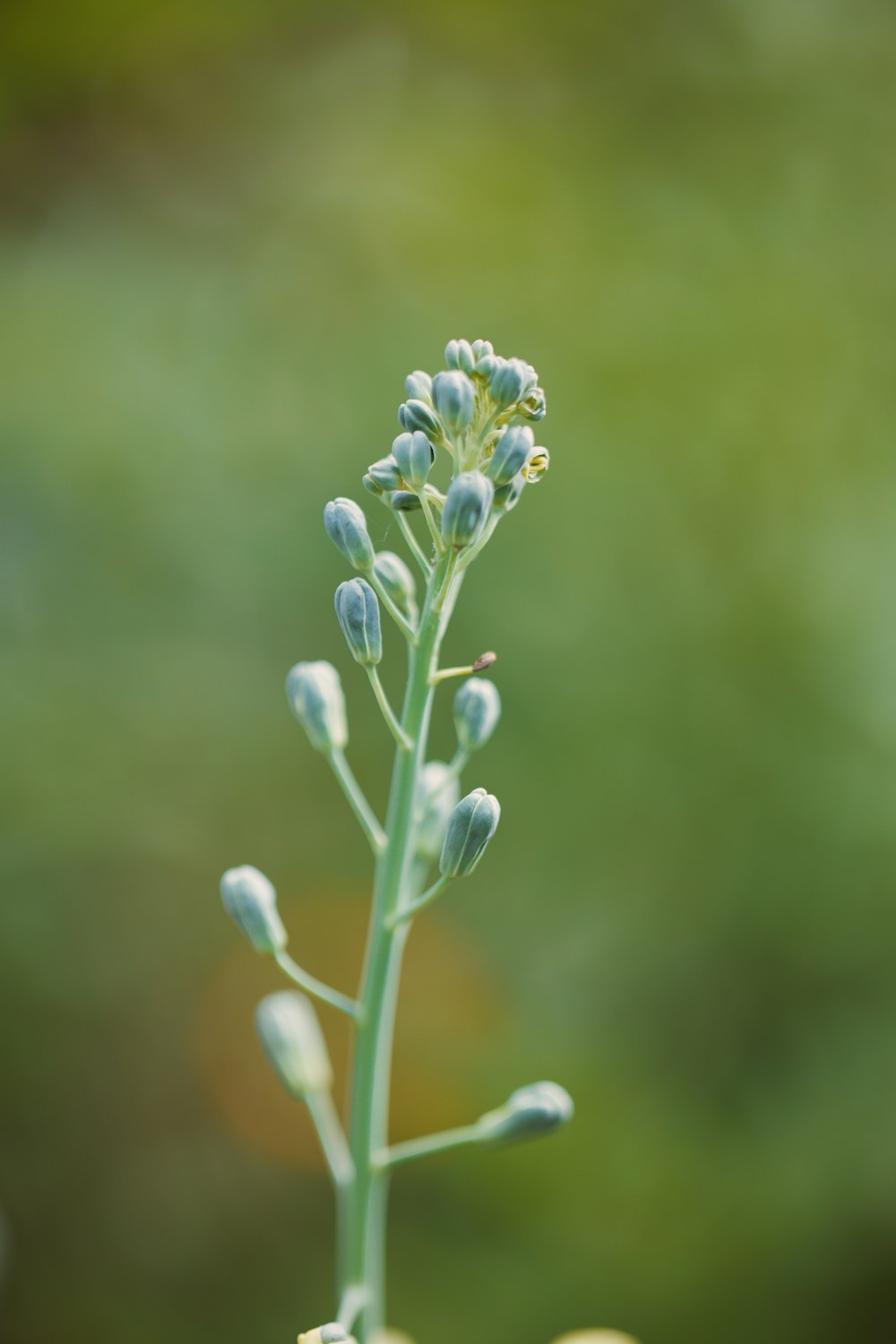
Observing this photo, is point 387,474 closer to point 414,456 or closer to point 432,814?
point 414,456

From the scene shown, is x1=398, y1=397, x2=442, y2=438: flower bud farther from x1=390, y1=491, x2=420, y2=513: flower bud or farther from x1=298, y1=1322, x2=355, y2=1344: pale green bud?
x1=298, y1=1322, x2=355, y2=1344: pale green bud

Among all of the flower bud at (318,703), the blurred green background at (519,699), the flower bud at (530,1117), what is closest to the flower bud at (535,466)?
the flower bud at (318,703)

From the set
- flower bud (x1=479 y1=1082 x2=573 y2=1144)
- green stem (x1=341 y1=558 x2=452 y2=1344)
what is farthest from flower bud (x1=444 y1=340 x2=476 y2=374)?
flower bud (x1=479 y1=1082 x2=573 y2=1144)

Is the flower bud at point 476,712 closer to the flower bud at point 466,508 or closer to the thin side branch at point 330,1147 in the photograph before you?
the flower bud at point 466,508

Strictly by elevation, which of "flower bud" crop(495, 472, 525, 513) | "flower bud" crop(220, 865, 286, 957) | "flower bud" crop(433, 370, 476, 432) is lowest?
"flower bud" crop(220, 865, 286, 957)

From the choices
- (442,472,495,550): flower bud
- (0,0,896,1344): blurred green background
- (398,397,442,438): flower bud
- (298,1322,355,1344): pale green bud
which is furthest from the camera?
(0,0,896,1344): blurred green background

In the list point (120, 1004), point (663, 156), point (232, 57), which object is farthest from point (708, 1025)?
point (232, 57)

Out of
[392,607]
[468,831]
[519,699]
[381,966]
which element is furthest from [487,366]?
[519,699]
